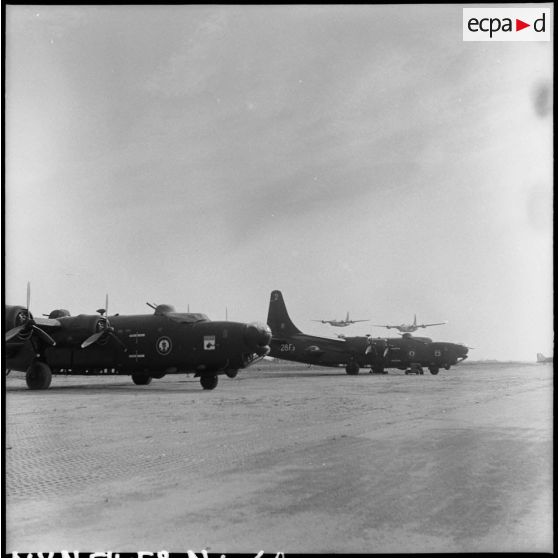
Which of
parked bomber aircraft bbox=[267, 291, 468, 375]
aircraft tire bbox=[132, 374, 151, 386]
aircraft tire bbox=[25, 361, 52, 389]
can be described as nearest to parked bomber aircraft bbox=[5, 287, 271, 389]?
aircraft tire bbox=[25, 361, 52, 389]

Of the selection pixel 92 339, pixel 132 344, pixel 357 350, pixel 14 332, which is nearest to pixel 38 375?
pixel 14 332

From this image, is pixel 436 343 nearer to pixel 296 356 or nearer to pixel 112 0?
pixel 296 356

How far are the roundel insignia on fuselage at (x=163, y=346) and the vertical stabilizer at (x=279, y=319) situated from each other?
2309cm

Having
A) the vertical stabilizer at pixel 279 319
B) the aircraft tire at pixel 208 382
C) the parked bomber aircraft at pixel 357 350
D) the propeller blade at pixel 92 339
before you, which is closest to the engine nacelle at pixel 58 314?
the propeller blade at pixel 92 339

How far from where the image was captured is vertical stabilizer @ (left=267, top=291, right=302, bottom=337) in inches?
1887

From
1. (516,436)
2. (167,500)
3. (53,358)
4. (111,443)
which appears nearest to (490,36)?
(167,500)

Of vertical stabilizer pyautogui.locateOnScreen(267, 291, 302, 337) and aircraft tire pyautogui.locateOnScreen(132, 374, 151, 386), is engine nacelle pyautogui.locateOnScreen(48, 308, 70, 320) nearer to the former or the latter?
aircraft tire pyautogui.locateOnScreen(132, 374, 151, 386)

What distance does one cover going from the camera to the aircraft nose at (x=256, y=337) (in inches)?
962

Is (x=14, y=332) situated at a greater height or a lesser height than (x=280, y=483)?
greater

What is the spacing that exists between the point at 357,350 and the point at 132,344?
22.8m

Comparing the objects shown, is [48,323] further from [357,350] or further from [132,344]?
[357,350]

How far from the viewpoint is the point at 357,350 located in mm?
44344

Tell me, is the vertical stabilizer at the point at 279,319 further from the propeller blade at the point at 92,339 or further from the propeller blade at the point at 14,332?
the propeller blade at the point at 14,332

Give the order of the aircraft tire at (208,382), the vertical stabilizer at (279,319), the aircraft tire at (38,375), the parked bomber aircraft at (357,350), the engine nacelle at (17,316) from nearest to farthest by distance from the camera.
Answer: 1. the engine nacelle at (17,316)
2. the aircraft tire at (38,375)
3. the aircraft tire at (208,382)
4. the parked bomber aircraft at (357,350)
5. the vertical stabilizer at (279,319)
